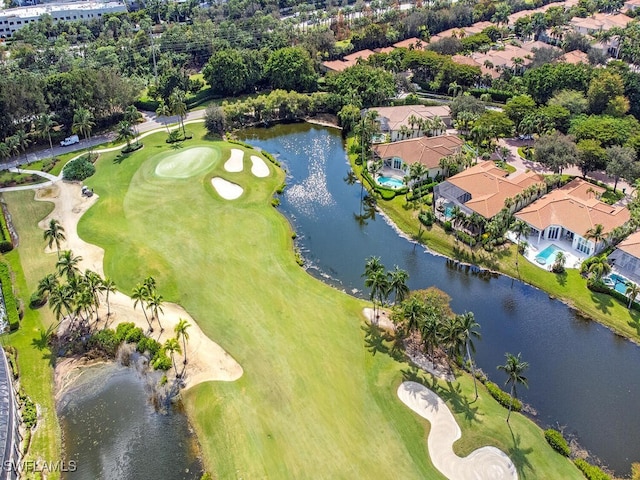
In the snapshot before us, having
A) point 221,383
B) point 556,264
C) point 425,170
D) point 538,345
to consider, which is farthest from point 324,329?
point 425,170

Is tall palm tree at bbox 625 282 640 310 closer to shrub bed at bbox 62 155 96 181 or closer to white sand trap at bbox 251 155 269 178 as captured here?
white sand trap at bbox 251 155 269 178

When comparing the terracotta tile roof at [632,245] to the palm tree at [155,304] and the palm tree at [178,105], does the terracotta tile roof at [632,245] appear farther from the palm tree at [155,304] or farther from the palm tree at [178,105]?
the palm tree at [178,105]

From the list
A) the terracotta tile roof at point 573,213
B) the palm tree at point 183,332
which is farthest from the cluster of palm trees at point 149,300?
the terracotta tile roof at point 573,213

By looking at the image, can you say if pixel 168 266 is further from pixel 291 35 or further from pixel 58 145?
pixel 291 35

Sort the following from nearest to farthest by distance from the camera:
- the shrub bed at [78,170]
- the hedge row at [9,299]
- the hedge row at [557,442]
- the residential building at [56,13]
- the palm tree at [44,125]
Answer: the hedge row at [557,442], the hedge row at [9,299], the shrub bed at [78,170], the palm tree at [44,125], the residential building at [56,13]

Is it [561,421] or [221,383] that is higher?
[221,383]

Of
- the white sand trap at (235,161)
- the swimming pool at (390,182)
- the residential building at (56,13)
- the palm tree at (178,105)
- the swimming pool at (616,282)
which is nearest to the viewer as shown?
the swimming pool at (616,282)
